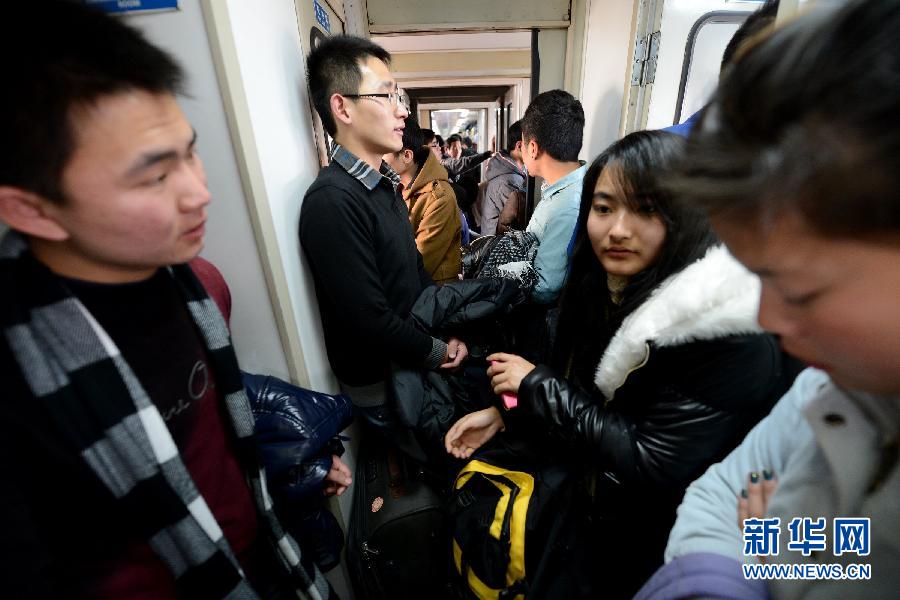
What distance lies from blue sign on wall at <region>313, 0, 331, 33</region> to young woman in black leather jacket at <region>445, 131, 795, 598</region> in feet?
4.77

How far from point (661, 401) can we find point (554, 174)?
1.67 m

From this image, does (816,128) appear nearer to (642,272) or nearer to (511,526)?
(642,272)

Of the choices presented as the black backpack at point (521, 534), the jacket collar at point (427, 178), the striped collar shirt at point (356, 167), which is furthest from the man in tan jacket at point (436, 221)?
the black backpack at point (521, 534)

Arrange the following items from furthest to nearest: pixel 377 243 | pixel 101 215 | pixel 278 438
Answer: pixel 377 243, pixel 278 438, pixel 101 215

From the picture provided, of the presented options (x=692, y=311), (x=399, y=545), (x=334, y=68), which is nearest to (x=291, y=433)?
(x=399, y=545)

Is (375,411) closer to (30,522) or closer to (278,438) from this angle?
(278,438)

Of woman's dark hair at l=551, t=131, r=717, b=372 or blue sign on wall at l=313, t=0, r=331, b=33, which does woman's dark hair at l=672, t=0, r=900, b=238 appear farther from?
blue sign on wall at l=313, t=0, r=331, b=33

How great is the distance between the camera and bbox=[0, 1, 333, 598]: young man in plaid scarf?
0.48 meters

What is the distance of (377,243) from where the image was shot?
4.23ft

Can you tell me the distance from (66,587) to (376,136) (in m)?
1.38

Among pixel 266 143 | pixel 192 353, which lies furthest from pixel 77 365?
pixel 266 143

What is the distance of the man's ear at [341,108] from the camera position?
4.31 feet

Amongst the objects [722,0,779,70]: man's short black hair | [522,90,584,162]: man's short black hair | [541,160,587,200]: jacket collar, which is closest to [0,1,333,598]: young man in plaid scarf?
Result: [722,0,779,70]: man's short black hair

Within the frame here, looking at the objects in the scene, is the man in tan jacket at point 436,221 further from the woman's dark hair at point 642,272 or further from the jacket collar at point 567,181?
the woman's dark hair at point 642,272
